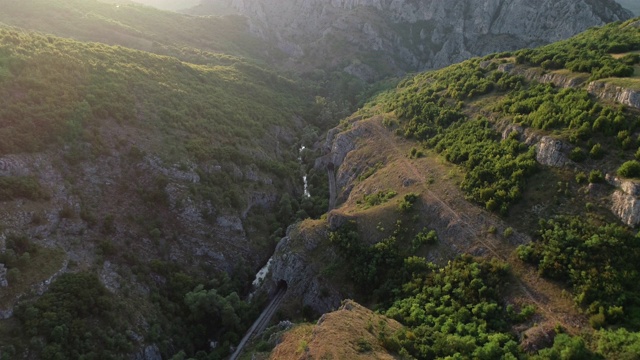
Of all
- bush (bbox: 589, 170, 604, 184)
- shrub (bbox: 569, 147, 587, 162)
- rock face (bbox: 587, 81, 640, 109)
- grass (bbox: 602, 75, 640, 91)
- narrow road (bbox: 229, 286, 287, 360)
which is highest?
grass (bbox: 602, 75, 640, 91)

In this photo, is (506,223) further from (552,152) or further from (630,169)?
(630,169)

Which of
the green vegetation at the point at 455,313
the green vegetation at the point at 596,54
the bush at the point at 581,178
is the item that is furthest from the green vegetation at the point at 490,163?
the green vegetation at the point at 596,54

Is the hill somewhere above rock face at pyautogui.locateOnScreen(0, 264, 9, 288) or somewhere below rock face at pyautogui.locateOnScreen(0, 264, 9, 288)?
above

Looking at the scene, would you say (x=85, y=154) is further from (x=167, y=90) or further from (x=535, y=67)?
(x=535, y=67)

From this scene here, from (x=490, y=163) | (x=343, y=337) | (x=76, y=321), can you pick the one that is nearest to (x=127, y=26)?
(x=76, y=321)

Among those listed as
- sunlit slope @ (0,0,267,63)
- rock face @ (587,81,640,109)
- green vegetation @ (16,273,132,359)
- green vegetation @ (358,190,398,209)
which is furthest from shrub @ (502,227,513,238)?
sunlit slope @ (0,0,267,63)

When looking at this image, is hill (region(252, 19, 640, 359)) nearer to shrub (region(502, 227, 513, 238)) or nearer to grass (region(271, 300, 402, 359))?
shrub (region(502, 227, 513, 238))
